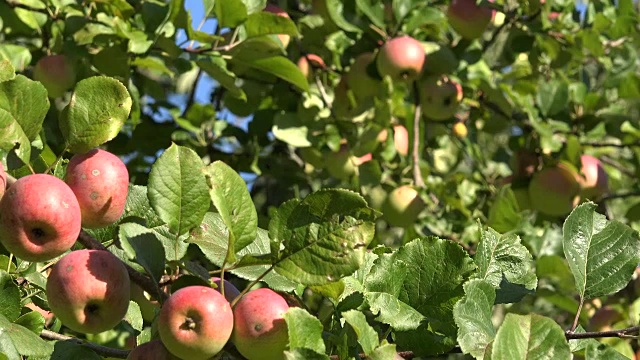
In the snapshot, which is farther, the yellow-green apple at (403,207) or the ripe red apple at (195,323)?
the yellow-green apple at (403,207)

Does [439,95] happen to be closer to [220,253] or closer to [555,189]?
[555,189]

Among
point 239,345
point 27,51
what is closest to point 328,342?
point 239,345

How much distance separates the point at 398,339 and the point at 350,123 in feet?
4.74

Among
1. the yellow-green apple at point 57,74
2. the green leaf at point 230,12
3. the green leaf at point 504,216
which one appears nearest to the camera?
the green leaf at point 230,12

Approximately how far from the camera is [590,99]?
2.53m

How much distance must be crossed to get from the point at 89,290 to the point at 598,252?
0.56 meters

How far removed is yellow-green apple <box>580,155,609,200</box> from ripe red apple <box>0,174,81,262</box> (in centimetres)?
192

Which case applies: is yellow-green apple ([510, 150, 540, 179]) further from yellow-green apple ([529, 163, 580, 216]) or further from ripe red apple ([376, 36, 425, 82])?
ripe red apple ([376, 36, 425, 82])

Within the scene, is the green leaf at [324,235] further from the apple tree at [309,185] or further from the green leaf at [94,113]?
the green leaf at [94,113]

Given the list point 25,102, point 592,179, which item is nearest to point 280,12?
point 592,179

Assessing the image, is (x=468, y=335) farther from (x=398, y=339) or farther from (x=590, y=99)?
(x=590, y=99)

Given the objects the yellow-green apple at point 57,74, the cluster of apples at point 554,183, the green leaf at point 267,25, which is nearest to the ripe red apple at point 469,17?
the cluster of apples at point 554,183

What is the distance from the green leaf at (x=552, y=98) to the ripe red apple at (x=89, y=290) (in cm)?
182

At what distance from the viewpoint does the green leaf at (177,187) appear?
0.92 meters
